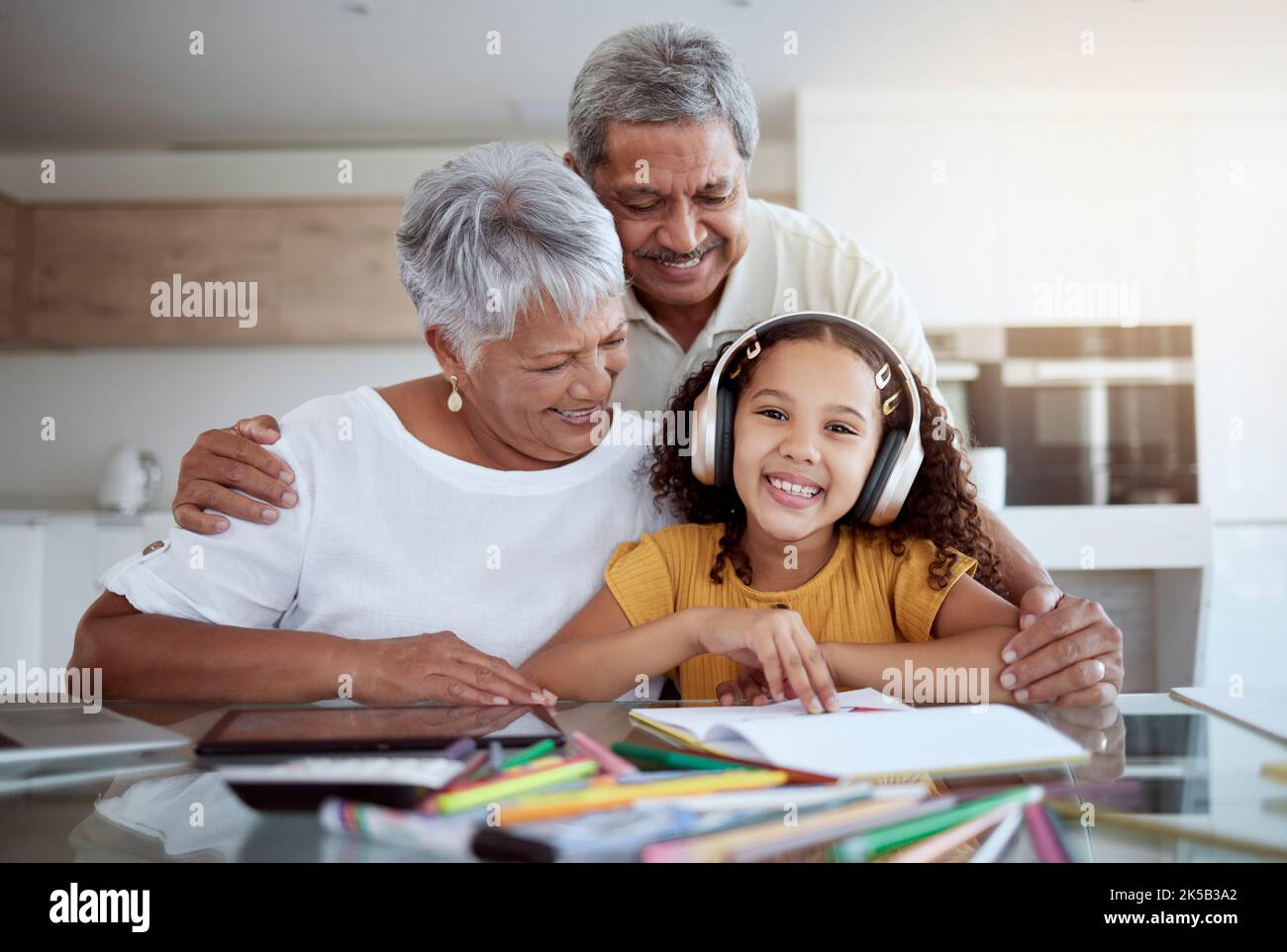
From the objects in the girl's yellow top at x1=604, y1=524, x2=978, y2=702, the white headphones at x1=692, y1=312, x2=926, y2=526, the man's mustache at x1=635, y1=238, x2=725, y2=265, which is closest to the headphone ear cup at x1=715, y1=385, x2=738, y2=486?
the white headphones at x1=692, y1=312, x2=926, y2=526

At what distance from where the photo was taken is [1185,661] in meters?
3.22

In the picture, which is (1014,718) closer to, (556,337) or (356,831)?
(356,831)

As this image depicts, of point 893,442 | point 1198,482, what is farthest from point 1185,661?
point 893,442

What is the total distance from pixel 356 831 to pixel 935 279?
430 cm

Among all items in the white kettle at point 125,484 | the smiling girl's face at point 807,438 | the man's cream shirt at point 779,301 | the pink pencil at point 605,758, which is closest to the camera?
the pink pencil at point 605,758

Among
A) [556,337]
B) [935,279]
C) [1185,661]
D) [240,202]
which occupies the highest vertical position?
[240,202]

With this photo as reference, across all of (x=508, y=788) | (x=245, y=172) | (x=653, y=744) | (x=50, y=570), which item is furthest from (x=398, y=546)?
(x=245, y=172)

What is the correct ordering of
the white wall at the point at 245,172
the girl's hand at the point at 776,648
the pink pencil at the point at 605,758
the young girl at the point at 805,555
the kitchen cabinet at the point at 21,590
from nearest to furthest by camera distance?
1. the pink pencil at the point at 605,758
2. the girl's hand at the point at 776,648
3. the young girl at the point at 805,555
4. the kitchen cabinet at the point at 21,590
5. the white wall at the point at 245,172

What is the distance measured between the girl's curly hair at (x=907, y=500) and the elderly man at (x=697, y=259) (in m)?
0.08

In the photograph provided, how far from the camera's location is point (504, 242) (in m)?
1.24

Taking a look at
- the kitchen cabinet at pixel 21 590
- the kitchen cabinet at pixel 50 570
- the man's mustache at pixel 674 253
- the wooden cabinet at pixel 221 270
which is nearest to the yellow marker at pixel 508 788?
the man's mustache at pixel 674 253

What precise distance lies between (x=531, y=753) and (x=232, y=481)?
2.52 feet

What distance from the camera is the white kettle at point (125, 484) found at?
440 centimetres

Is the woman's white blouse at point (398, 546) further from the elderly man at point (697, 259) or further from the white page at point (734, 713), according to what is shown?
the white page at point (734, 713)
